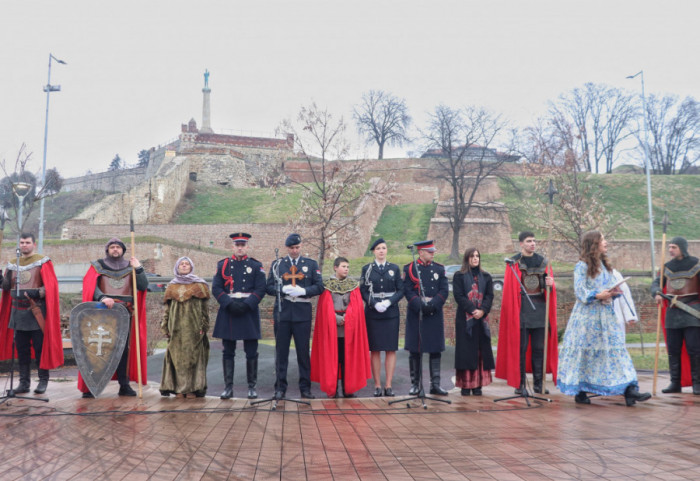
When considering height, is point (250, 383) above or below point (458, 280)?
below

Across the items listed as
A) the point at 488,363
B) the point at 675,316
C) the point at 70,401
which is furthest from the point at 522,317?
the point at 70,401

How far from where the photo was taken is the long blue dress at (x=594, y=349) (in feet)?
23.0

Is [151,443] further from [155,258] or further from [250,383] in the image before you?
[155,258]

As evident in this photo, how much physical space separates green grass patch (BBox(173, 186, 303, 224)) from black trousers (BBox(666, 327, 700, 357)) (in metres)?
32.7

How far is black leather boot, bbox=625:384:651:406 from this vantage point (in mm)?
6930

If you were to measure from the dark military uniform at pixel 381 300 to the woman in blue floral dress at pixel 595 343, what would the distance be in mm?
2096

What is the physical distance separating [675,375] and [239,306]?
5.69 m

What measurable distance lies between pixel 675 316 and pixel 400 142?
5468 cm

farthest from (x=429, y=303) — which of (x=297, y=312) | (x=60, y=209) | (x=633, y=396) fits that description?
(x=60, y=209)

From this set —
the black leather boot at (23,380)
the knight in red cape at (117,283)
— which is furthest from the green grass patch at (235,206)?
the black leather boot at (23,380)

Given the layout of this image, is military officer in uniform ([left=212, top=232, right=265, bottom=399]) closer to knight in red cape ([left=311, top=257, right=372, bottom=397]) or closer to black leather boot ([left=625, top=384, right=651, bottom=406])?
knight in red cape ([left=311, top=257, right=372, bottom=397])

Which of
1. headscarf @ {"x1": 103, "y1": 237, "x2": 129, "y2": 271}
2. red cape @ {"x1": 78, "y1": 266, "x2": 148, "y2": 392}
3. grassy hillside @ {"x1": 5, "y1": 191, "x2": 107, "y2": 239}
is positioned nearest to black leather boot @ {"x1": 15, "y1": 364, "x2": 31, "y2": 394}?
red cape @ {"x1": 78, "y1": 266, "x2": 148, "y2": 392}

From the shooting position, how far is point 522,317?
804 centimetres

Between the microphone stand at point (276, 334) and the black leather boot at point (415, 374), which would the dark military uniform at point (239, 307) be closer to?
the microphone stand at point (276, 334)
